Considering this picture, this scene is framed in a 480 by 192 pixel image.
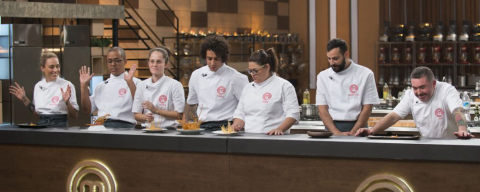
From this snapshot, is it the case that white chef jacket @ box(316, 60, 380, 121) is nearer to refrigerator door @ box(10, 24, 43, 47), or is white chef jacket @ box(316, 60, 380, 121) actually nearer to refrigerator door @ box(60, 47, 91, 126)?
refrigerator door @ box(60, 47, 91, 126)

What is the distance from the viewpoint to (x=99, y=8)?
9.20 metres

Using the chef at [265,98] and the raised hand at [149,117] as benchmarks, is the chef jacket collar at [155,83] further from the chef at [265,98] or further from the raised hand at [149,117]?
the chef at [265,98]

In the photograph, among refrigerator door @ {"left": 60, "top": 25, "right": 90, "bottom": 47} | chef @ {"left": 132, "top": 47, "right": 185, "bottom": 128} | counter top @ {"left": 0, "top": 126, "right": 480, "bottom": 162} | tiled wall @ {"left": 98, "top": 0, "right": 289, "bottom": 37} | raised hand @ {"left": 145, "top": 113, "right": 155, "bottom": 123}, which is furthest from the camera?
tiled wall @ {"left": 98, "top": 0, "right": 289, "bottom": 37}

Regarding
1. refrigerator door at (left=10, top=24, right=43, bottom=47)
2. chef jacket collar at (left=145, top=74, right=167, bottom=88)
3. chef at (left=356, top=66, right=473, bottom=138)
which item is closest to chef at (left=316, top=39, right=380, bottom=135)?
chef at (left=356, top=66, right=473, bottom=138)

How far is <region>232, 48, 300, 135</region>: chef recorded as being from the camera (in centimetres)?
430

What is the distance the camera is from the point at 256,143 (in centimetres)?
381

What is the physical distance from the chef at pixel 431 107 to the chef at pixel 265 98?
600 mm

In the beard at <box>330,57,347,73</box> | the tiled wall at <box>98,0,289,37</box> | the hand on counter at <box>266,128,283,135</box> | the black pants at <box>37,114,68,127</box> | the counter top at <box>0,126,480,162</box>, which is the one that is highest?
the tiled wall at <box>98,0,289,37</box>

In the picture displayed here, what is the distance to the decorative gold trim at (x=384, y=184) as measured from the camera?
3.50 m

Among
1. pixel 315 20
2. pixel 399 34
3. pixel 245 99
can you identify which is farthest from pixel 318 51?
pixel 245 99

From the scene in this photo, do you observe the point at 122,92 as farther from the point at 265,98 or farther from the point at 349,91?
the point at 349,91

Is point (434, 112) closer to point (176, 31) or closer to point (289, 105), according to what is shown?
point (289, 105)

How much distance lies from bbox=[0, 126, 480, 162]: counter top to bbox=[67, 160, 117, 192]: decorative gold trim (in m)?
0.13

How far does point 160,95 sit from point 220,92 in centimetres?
43
